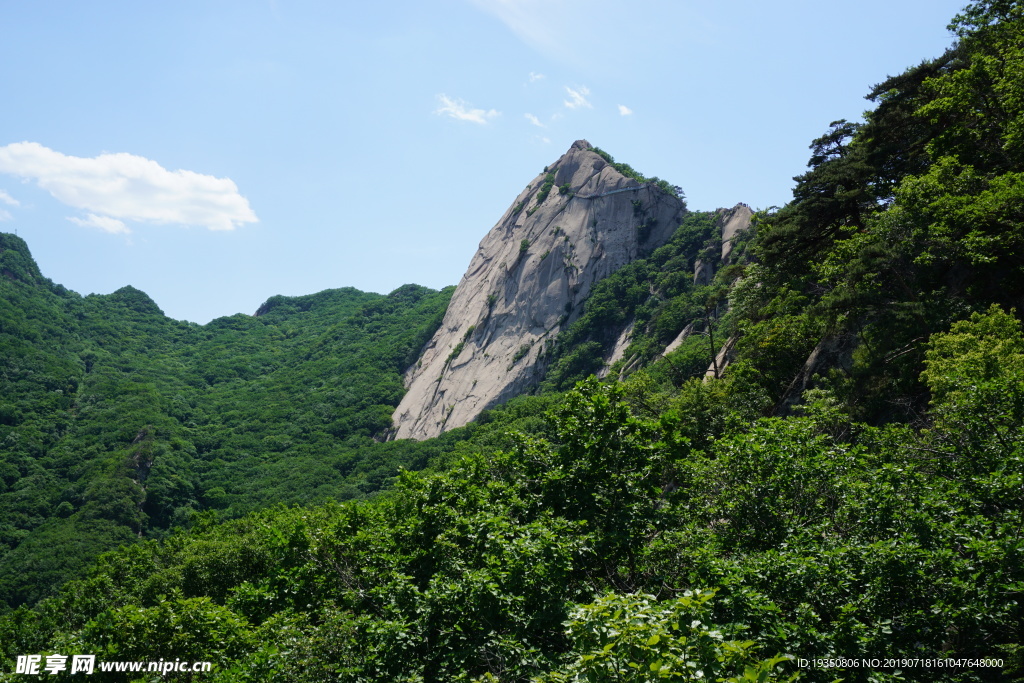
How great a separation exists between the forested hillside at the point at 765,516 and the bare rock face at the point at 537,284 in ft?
149

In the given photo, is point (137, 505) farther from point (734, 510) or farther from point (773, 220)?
point (734, 510)

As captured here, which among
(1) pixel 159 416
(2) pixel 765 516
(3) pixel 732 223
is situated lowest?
(2) pixel 765 516

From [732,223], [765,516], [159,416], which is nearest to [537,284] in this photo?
[732,223]

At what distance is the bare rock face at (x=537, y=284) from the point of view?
80.1 meters

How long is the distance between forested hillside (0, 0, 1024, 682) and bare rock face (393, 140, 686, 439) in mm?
45516

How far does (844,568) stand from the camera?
809 centimetres

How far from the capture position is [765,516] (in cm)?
1024

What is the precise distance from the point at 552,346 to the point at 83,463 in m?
55.8

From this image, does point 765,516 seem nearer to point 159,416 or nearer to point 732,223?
point 732,223

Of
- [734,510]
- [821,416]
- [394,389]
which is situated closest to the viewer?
[734,510]

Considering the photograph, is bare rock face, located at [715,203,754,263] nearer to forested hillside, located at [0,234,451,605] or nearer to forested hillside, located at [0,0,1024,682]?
forested hillside, located at [0,0,1024,682]

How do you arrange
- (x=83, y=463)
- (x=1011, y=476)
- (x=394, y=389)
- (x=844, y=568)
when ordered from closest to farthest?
1. (x=844, y=568)
2. (x=1011, y=476)
3. (x=83, y=463)
4. (x=394, y=389)

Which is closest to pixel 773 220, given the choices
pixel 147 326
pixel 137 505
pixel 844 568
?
pixel 844 568

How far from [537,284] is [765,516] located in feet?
247
